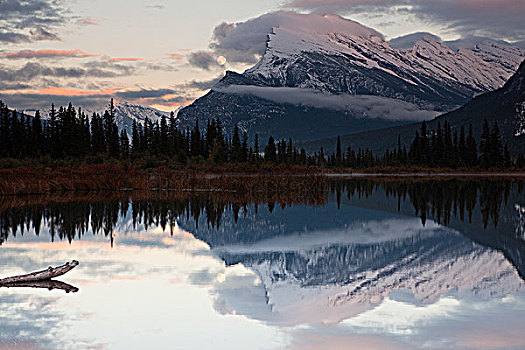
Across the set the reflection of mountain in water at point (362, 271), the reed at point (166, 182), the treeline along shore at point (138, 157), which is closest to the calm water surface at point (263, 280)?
the reflection of mountain in water at point (362, 271)

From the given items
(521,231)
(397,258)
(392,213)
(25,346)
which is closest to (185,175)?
(392,213)

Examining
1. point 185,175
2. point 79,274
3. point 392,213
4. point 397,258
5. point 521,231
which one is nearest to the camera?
point 79,274

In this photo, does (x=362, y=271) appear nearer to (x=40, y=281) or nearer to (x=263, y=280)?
(x=263, y=280)

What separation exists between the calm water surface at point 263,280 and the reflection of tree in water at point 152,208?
204mm

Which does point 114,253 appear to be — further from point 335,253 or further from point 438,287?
point 438,287

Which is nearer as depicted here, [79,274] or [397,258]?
[79,274]

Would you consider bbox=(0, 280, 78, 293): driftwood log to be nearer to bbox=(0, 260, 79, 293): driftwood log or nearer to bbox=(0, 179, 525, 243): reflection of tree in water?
bbox=(0, 260, 79, 293): driftwood log

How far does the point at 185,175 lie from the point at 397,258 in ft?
119

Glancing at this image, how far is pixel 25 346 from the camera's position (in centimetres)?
1130

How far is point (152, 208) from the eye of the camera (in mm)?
38094

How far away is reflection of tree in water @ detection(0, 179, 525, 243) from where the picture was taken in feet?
97.2

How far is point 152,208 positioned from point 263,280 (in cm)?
2151

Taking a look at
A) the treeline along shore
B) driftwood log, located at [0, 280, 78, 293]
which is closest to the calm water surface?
driftwood log, located at [0, 280, 78, 293]

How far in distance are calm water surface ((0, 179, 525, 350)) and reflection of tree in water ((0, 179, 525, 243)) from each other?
20 centimetres
